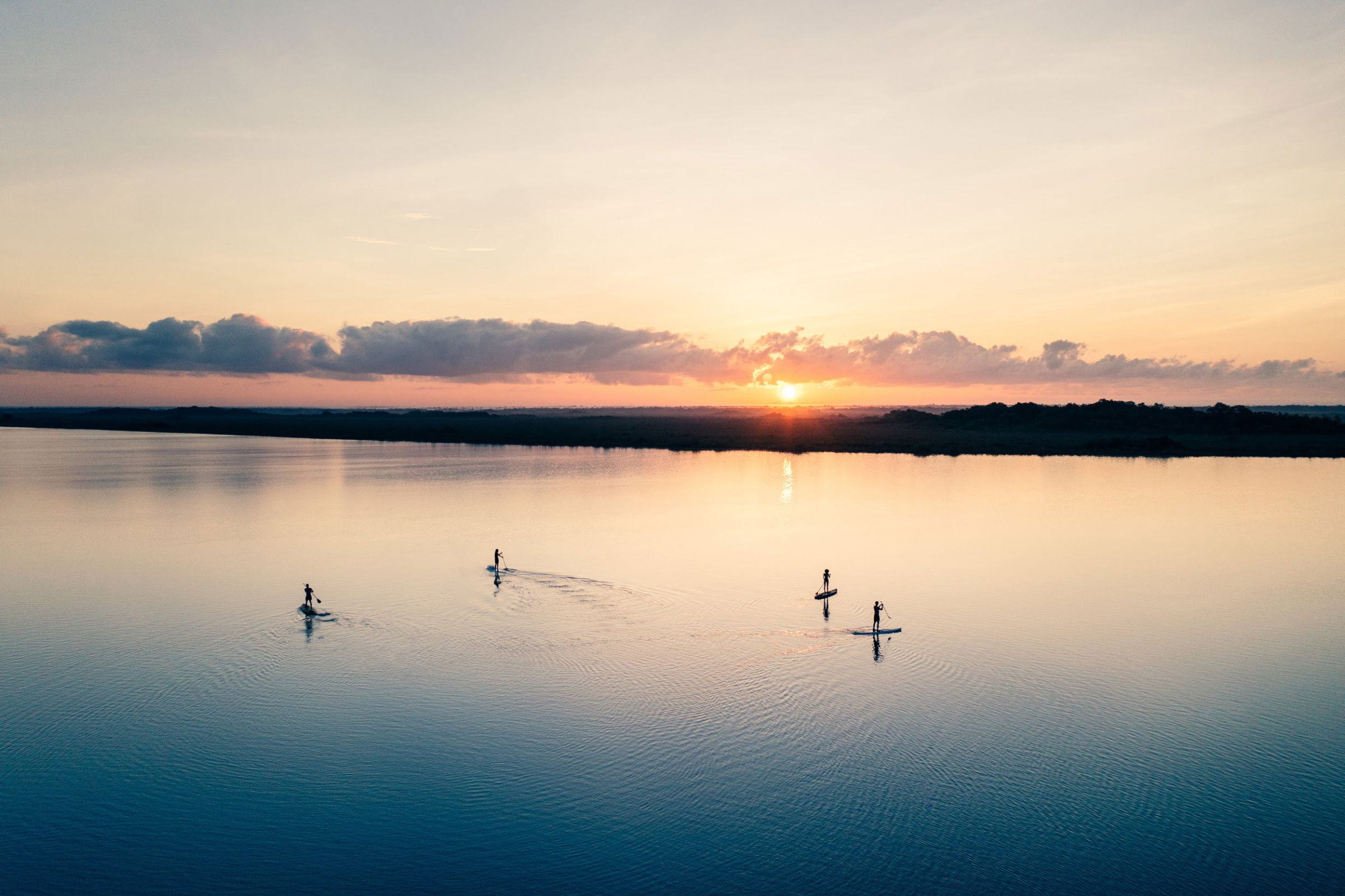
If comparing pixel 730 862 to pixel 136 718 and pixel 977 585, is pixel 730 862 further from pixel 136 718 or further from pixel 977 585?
pixel 977 585

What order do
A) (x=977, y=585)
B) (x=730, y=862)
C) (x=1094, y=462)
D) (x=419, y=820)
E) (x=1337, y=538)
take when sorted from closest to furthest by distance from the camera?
1. (x=730, y=862)
2. (x=419, y=820)
3. (x=977, y=585)
4. (x=1337, y=538)
5. (x=1094, y=462)

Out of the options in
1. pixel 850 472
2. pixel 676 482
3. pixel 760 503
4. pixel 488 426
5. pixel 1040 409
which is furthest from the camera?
pixel 488 426

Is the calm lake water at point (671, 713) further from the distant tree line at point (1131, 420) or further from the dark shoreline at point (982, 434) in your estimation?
the distant tree line at point (1131, 420)

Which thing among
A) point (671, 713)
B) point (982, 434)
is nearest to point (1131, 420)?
point (982, 434)

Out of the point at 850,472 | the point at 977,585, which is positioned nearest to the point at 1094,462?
the point at 850,472

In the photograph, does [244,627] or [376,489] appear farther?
[376,489]

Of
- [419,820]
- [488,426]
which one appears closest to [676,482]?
[419,820]

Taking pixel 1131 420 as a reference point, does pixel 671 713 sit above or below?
below

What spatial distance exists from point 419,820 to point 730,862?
245 inches

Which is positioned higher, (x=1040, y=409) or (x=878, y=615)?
(x=1040, y=409)

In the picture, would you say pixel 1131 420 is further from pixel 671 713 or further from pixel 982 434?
pixel 671 713

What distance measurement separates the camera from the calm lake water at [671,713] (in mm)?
14008

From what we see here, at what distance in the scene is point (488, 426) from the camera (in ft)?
574

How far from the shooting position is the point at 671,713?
19.8 m
